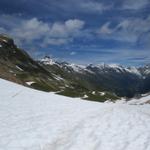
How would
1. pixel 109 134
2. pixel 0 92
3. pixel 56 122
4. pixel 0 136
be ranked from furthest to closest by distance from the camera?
pixel 0 92 < pixel 56 122 < pixel 109 134 < pixel 0 136

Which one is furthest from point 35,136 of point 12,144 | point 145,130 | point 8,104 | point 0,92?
point 0,92

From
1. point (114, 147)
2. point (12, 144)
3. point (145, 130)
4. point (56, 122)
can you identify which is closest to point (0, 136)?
point (12, 144)

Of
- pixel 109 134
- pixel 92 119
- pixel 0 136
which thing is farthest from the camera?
pixel 92 119

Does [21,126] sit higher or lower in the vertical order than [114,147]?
higher

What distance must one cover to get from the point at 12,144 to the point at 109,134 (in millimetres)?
5814

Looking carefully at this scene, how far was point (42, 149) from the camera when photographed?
43.7 feet

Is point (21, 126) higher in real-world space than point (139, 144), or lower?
higher

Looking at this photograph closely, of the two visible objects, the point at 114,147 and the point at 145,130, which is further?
the point at 145,130

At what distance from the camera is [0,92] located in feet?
107

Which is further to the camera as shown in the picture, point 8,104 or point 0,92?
point 0,92

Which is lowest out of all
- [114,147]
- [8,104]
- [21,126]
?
[114,147]

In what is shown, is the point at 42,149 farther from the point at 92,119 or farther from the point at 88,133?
the point at 92,119

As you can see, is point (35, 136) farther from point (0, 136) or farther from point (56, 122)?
point (56, 122)

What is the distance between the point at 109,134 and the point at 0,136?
6.34 meters
